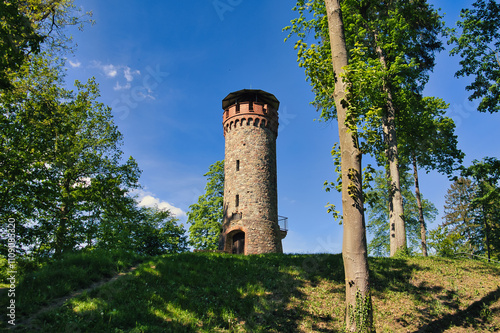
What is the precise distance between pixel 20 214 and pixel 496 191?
2316cm

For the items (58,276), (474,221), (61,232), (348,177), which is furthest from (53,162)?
(474,221)

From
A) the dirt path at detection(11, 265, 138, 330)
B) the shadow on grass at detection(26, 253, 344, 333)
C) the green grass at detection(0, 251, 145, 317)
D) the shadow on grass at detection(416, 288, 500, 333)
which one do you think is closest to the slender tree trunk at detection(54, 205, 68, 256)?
the green grass at detection(0, 251, 145, 317)

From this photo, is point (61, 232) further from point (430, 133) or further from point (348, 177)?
point (430, 133)

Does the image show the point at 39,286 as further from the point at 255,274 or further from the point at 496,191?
the point at 496,191

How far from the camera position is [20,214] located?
14.2 m

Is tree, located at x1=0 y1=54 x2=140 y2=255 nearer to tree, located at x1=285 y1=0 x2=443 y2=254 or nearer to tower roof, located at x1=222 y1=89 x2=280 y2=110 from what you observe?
tower roof, located at x1=222 y1=89 x2=280 y2=110

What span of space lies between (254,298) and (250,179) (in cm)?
1286

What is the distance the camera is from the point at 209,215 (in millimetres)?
26812

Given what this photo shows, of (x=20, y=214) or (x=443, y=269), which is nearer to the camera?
(x=443, y=269)

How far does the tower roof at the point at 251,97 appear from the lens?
23984 mm

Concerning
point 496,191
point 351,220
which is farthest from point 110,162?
point 496,191

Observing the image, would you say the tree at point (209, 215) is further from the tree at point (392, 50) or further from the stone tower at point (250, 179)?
the tree at point (392, 50)

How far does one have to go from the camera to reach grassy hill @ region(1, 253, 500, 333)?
666cm

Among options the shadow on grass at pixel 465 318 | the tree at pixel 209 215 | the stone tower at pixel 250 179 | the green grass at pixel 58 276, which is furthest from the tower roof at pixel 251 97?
the shadow on grass at pixel 465 318
